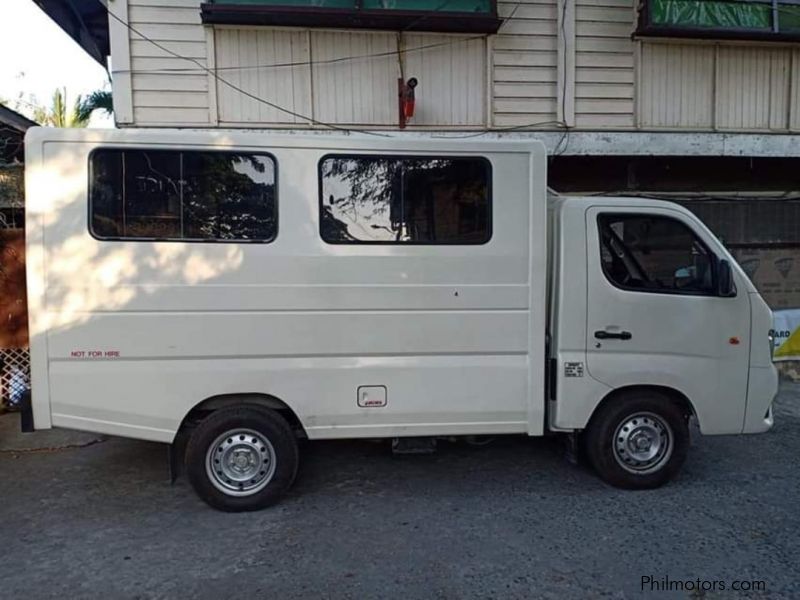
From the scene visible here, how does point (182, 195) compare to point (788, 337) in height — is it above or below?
above

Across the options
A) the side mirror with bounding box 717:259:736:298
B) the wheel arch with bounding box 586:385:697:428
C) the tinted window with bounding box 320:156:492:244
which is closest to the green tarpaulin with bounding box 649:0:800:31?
the side mirror with bounding box 717:259:736:298

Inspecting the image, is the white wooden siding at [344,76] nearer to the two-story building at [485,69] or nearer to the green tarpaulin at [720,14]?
the two-story building at [485,69]

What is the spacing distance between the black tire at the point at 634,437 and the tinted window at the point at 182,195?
2.84 metres

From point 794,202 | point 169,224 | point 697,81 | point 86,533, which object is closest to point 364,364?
point 169,224

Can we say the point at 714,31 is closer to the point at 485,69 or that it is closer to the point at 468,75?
the point at 485,69

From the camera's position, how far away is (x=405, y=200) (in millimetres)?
4039

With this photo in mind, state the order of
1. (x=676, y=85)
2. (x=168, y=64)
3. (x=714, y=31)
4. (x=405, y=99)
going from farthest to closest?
(x=676, y=85) → (x=714, y=31) → (x=405, y=99) → (x=168, y=64)

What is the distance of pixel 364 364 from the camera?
404 cm

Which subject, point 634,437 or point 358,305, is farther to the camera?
point 634,437

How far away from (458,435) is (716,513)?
6.24 feet

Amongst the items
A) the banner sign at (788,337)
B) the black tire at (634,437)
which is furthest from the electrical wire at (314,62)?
the banner sign at (788,337)

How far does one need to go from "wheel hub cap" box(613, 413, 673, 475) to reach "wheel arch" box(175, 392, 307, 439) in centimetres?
243

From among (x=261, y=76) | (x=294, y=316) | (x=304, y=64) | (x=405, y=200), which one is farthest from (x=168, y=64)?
(x=294, y=316)

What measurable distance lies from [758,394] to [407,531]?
9.46 feet
